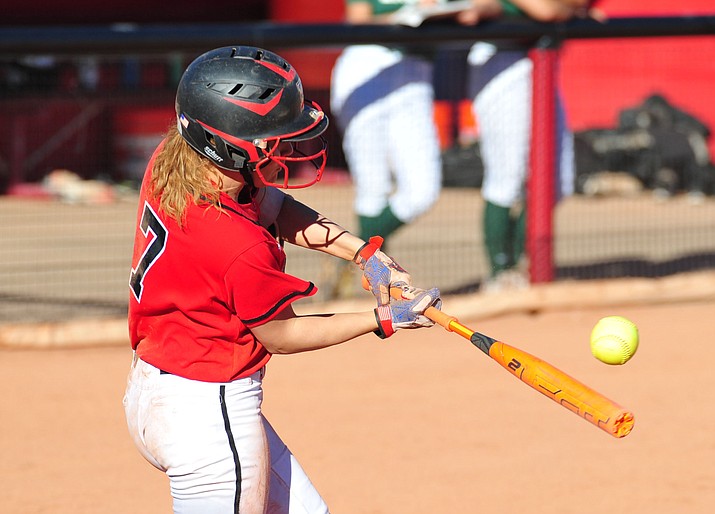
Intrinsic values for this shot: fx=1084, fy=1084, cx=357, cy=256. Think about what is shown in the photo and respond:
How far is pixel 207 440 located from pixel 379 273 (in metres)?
0.70

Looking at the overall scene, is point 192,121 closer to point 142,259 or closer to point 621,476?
point 142,259

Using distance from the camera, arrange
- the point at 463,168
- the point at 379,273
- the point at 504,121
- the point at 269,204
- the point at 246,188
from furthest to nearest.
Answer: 1. the point at 463,168
2. the point at 504,121
3. the point at 269,204
4. the point at 379,273
5. the point at 246,188

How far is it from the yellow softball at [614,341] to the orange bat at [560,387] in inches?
23.2

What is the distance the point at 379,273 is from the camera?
9.87 feet

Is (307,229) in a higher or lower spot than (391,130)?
higher

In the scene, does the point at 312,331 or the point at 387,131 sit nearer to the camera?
the point at 312,331

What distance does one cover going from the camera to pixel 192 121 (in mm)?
2666

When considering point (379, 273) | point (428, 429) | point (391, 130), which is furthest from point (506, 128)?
A: point (379, 273)

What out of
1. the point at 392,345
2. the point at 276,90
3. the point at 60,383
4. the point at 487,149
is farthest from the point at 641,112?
the point at 276,90

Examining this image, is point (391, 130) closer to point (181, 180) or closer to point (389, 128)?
point (389, 128)

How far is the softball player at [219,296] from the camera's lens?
2596 millimetres

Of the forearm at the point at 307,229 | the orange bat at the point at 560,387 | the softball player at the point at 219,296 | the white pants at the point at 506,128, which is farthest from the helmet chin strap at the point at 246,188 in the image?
the white pants at the point at 506,128

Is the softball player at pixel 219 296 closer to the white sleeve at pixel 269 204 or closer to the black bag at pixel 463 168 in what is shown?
the white sleeve at pixel 269 204

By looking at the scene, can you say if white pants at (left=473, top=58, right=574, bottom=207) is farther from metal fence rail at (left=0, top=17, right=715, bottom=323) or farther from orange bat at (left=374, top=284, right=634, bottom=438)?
orange bat at (left=374, top=284, right=634, bottom=438)
